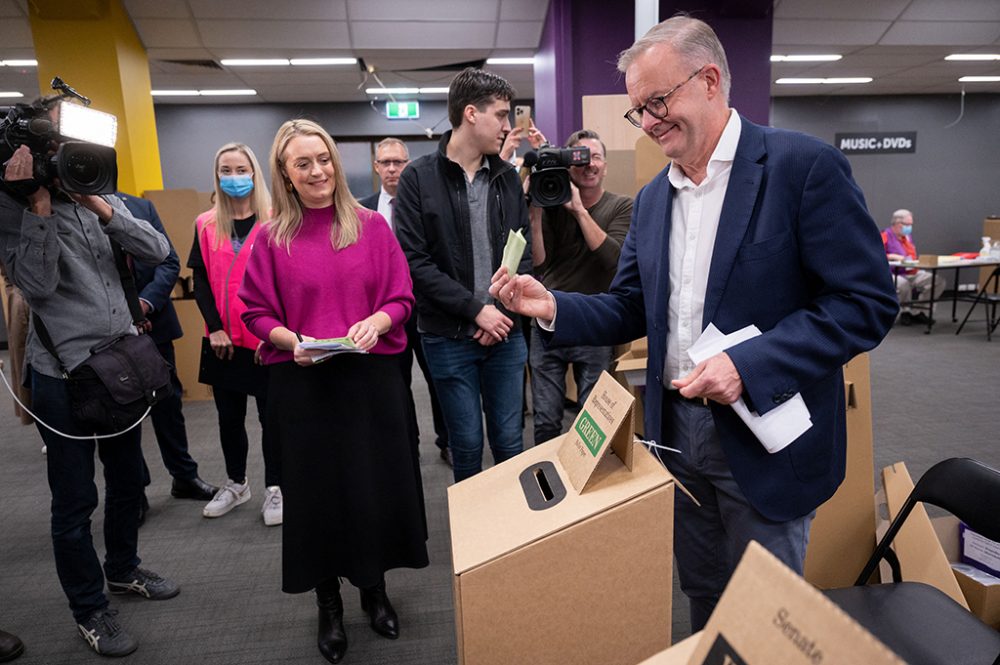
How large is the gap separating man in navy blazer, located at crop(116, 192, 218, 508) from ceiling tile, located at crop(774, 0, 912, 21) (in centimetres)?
503

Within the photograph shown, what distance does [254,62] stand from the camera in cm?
640

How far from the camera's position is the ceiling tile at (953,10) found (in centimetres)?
530

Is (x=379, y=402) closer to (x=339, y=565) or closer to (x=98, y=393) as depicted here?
(x=339, y=565)

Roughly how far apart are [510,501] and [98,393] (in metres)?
1.32

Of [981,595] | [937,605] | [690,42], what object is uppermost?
[690,42]

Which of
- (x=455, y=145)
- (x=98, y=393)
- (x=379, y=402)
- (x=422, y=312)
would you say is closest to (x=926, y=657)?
(x=379, y=402)

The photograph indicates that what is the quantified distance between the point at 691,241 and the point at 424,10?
4733 millimetres

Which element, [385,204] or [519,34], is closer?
[385,204]

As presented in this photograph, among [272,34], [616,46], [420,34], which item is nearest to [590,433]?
[616,46]

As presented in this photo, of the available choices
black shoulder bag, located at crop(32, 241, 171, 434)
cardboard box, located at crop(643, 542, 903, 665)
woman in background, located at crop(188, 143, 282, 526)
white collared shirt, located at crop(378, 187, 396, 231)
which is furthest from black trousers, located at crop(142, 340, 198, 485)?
cardboard box, located at crop(643, 542, 903, 665)

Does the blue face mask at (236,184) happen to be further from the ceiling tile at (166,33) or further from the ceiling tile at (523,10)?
the ceiling tile at (166,33)

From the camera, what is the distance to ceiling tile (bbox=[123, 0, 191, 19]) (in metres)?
4.68

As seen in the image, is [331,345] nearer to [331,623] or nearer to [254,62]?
[331,623]

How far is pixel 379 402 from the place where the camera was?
167 cm
